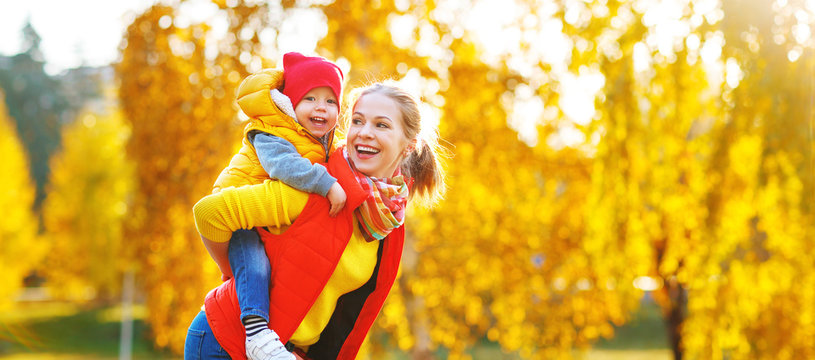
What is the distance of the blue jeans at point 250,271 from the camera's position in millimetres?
1646

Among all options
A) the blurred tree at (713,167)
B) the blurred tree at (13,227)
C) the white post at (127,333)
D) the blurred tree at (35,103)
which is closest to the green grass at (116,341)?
the white post at (127,333)

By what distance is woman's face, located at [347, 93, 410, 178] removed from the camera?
5.90 ft

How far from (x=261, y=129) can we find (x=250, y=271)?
33 centimetres

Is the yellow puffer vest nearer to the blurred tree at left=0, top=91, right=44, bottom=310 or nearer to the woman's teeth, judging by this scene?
the woman's teeth

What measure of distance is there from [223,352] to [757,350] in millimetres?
5223

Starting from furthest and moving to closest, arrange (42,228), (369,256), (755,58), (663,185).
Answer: (42,228) → (663,185) → (755,58) → (369,256)

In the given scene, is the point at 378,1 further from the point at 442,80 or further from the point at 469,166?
the point at 469,166

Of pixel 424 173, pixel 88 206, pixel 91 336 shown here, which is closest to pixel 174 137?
pixel 424 173

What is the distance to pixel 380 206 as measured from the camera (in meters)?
1.71

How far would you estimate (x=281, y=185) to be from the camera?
169 cm

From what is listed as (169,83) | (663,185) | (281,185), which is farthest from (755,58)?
(169,83)

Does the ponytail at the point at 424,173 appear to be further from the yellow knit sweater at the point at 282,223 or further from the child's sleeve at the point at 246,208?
the child's sleeve at the point at 246,208

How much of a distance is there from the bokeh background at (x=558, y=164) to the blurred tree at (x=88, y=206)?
59.9 ft

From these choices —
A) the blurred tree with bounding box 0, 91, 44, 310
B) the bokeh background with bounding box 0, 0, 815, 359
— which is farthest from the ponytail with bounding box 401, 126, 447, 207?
the blurred tree with bounding box 0, 91, 44, 310
